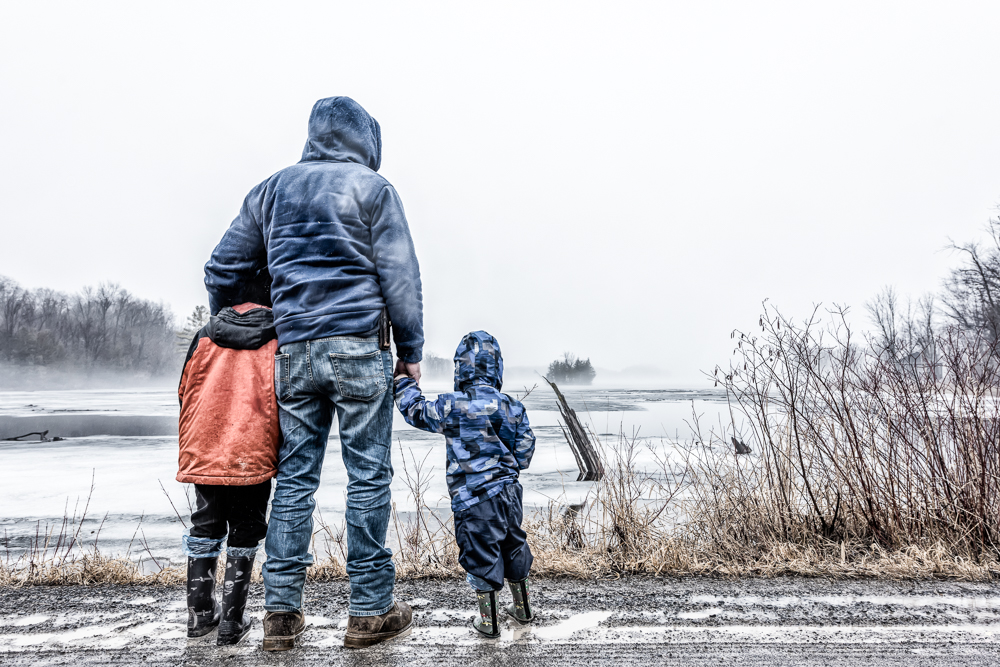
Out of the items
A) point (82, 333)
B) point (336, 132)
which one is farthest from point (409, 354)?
point (82, 333)

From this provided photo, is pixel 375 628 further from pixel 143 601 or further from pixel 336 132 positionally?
pixel 336 132

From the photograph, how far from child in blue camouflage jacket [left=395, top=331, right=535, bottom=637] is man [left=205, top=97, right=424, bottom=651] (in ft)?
0.63

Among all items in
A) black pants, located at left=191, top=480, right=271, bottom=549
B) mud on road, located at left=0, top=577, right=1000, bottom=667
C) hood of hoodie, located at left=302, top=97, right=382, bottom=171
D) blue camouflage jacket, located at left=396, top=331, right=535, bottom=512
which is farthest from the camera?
hood of hoodie, located at left=302, top=97, right=382, bottom=171

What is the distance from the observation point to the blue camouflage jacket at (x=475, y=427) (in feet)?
7.22

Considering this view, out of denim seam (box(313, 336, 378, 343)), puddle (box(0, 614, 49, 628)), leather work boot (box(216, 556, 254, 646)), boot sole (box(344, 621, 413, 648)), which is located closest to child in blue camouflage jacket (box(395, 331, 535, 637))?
denim seam (box(313, 336, 378, 343))

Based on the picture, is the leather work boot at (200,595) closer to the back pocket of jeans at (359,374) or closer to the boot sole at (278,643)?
the boot sole at (278,643)

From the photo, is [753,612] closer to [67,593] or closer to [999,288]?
[67,593]

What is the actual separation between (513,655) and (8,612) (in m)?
2.33

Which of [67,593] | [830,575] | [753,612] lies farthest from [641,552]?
[67,593]

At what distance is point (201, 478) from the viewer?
6.48 ft

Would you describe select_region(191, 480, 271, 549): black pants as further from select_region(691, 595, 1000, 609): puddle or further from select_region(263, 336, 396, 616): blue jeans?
select_region(691, 595, 1000, 609): puddle

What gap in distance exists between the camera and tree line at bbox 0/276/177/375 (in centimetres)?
4872

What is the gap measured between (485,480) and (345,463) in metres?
0.57

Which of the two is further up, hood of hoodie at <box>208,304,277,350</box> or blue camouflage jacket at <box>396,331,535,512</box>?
hood of hoodie at <box>208,304,277,350</box>
